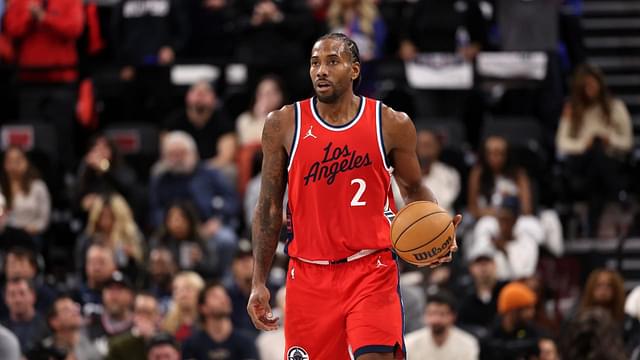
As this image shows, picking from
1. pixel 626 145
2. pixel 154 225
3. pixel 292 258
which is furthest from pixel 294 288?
pixel 626 145

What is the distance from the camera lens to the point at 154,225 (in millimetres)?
13281

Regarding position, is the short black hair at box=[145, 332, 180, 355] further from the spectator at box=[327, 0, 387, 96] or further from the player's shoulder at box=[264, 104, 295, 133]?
the spectator at box=[327, 0, 387, 96]

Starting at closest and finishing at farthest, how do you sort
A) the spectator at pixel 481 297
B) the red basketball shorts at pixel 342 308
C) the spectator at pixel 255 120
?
the red basketball shorts at pixel 342 308
the spectator at pixel 481 297
the spectator at pixel 255 120

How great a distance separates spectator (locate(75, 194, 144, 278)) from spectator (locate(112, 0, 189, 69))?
2519 millimetres

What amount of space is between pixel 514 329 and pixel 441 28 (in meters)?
4.60

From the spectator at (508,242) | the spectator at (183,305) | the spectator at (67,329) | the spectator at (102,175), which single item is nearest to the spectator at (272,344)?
the spectator at (183,305)

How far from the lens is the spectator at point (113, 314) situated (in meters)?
11.2

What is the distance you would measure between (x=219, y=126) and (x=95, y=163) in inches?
54.9

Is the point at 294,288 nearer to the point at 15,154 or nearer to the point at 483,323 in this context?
the point at 483,323

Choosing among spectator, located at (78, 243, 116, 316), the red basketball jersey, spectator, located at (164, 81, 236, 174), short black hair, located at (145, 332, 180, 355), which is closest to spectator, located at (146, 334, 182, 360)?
short black hair, located at (145, 332, 180, 355)

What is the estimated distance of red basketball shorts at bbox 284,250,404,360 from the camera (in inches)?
268

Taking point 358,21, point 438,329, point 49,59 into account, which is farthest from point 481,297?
point 49,59

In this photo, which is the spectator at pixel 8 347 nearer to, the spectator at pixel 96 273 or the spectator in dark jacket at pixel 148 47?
the spectator at pixel 96 273

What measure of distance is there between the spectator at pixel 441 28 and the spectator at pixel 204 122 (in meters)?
2.14
